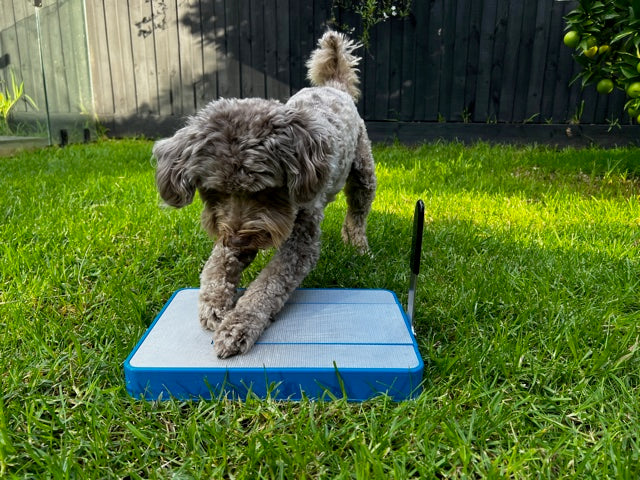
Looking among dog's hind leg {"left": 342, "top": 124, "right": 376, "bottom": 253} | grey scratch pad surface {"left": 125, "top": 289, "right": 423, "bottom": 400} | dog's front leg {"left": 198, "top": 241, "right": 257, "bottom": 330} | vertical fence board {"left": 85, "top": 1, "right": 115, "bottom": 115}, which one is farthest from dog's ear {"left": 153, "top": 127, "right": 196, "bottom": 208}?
vertical fence board {"left": 85, "top": 1, "right": 115, "bottom": 115}

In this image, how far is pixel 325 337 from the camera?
7.11 ft

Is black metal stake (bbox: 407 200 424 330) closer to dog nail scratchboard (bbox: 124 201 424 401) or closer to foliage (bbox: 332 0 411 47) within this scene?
dog nail scratchboard (bbox: 124 201 424 401)

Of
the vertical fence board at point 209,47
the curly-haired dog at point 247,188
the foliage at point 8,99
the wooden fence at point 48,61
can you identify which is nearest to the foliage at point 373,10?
the vertical fence board at point 209,47

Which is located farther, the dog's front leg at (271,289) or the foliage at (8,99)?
the foliage at (8,99)

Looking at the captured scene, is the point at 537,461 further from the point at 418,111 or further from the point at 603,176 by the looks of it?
the point at 418,111

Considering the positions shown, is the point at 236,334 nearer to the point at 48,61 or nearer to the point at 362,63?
the point at 362,63

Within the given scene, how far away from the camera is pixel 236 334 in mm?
2020

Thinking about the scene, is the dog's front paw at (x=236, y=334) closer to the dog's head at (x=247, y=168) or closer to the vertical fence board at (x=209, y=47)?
the dog's head at (x=247, y=168)

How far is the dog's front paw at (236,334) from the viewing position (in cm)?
199

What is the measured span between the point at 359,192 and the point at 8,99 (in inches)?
229

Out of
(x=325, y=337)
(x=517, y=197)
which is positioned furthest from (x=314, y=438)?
(x=517, y=197)

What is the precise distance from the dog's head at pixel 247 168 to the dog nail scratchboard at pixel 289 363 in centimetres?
44

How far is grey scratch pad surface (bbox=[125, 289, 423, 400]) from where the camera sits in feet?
6.18

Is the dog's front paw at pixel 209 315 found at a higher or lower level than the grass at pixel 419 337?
higher
